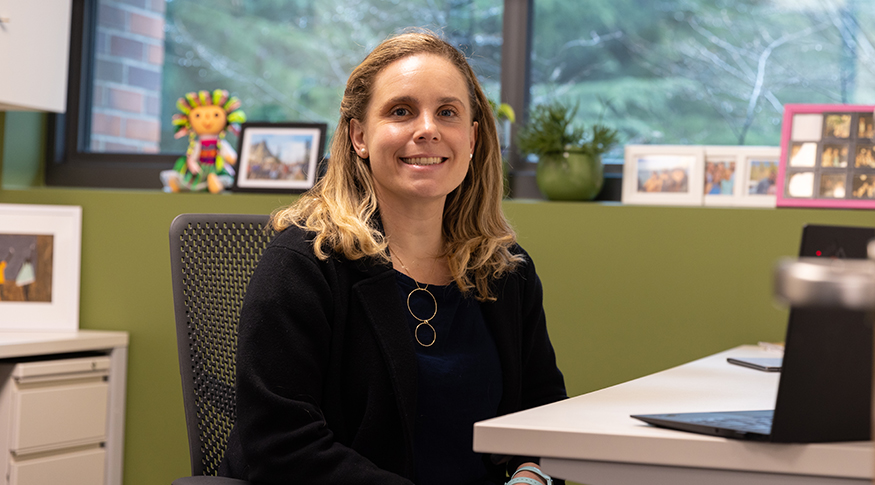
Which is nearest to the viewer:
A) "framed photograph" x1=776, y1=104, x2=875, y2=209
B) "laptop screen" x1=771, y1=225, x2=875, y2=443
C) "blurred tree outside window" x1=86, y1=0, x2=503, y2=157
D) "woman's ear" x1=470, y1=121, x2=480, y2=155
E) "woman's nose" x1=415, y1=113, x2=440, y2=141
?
"laptop screen" x1=771, y1=225, x2=875, y2=443

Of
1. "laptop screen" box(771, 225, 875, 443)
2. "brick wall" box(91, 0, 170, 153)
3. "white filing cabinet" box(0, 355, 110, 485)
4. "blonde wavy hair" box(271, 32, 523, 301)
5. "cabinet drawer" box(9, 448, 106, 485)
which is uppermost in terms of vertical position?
"brick wall" box(91, 0, 170, 153)

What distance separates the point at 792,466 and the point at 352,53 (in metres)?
2.18

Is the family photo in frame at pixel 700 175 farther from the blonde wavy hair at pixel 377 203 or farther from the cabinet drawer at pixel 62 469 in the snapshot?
the cabinet drawer at pixel 62 469

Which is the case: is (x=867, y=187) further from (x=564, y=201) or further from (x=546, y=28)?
(x=546, y=28)

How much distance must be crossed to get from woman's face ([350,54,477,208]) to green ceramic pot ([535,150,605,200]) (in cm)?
83

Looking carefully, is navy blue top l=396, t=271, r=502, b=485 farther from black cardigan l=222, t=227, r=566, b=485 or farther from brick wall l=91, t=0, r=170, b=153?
brick wall l=91, t=0, r=170, b=153

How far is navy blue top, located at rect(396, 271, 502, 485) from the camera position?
133 centimetres

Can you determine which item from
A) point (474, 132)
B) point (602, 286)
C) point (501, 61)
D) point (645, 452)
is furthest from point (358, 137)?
point (501, 61)

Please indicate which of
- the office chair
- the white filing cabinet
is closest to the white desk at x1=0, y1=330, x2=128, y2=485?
the white filing cabinet

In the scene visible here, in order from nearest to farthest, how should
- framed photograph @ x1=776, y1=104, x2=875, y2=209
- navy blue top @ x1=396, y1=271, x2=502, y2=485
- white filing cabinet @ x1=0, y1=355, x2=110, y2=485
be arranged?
navy blue top @ x1=396, y1=271, x2=502, y2=485 → framed photograph @ x1=776, y1=104, x2=875, y2=209 → white filing cabinet @ x1=0, y1=355, x2=110, y2=485

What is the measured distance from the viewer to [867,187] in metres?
2.05

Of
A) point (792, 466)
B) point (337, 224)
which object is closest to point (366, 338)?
point (337, 224)

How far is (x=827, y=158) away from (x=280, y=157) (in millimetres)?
1484

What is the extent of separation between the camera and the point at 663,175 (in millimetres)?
2273
